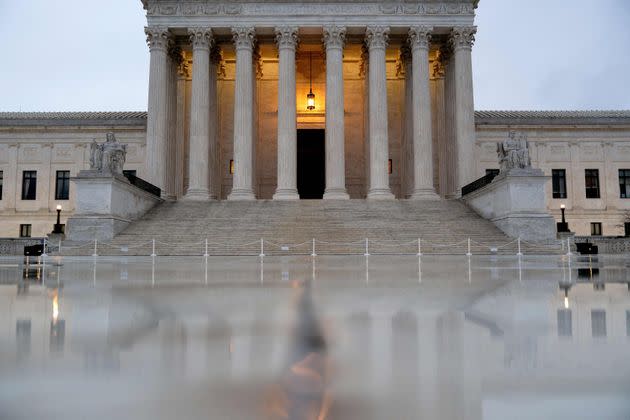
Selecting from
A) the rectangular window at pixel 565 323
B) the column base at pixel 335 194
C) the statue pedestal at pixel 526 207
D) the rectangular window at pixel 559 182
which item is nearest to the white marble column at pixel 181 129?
the column base at pixel 335 194

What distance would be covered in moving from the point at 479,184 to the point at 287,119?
13.2m

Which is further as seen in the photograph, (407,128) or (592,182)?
(592,182)

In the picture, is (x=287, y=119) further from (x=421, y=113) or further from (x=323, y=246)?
(x=323, y=246)

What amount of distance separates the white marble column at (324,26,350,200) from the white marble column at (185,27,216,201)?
8389 millimetres

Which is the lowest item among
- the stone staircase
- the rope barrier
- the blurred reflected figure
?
the blurred reflected figure

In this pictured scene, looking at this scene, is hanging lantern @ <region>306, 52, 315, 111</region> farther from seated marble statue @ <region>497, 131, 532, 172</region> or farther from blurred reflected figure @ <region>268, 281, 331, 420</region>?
blurred reflected figure @ <region>268, 281, 331, 420</region>

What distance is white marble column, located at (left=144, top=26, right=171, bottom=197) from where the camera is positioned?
1282 inches

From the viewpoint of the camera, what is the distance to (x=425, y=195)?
31844mm

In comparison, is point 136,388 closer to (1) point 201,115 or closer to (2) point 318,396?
(2) point 318,396

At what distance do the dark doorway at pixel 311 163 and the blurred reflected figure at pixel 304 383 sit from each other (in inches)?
1524

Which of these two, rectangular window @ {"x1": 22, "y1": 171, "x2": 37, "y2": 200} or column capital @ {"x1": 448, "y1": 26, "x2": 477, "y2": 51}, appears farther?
rectangular window @ {"x1": 22, "y1": 171, "x2": 37, "y2": 200}

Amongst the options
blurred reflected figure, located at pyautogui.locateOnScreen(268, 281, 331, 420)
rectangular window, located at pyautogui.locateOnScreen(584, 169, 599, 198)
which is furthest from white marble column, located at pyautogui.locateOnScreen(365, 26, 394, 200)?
blurred reflected figure, located at pyautogui.locateOnScreen(268, 281, 331, 420)

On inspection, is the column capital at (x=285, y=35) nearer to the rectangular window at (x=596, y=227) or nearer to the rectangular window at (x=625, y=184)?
the rectangular window at (x=596, y=227)

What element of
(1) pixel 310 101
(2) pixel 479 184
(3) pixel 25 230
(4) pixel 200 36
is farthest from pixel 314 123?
(3) pixel 25 230
